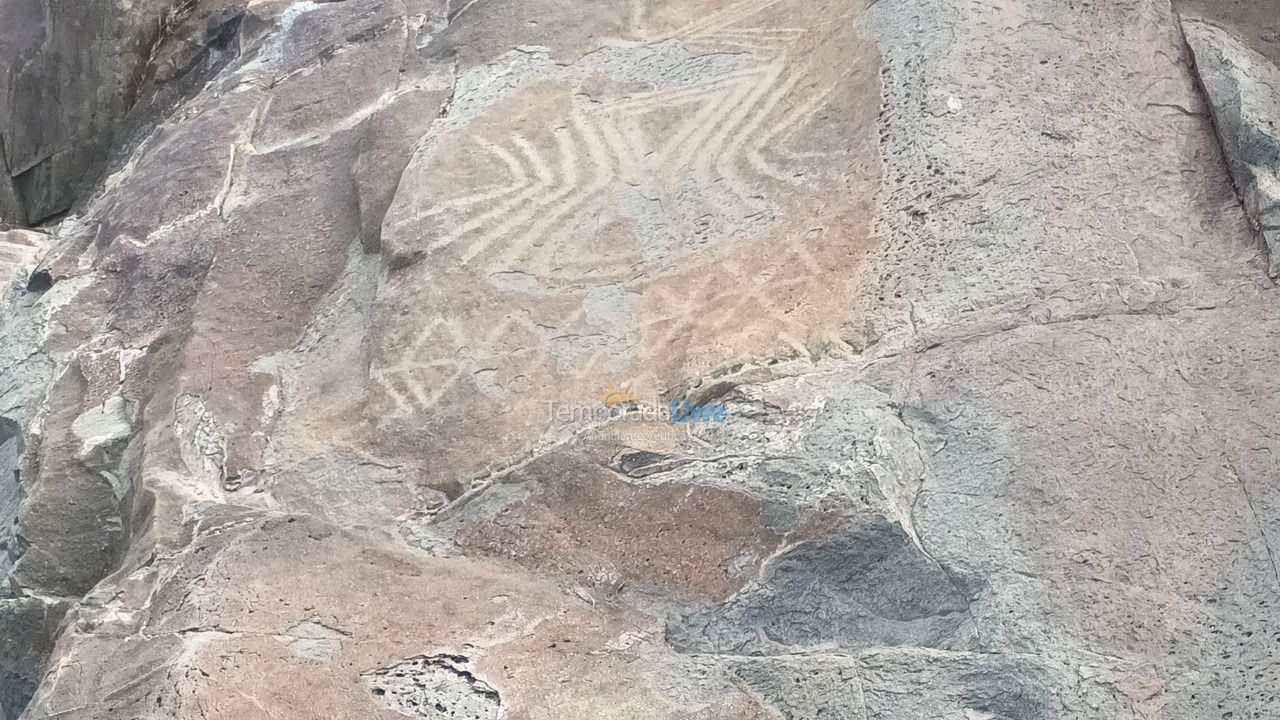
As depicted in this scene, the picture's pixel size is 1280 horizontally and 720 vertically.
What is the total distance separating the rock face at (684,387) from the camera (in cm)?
207

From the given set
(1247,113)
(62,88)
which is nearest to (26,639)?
(62,88)

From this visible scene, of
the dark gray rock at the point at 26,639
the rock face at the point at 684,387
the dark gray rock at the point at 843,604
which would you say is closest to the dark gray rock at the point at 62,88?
the rock face at the point at 684,387

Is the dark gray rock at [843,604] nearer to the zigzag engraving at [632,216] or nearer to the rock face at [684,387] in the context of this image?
the rock face at [684,387]

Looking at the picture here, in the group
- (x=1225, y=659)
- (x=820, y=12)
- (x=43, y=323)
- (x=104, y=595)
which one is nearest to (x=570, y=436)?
(x=104, y=595)

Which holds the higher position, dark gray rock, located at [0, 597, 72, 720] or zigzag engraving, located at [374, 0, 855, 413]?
zigzag engraving, located at [374, 0, 855, 413]

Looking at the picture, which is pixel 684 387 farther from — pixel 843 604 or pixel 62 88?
pixel 62 88

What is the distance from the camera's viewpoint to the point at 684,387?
2525 millimetres

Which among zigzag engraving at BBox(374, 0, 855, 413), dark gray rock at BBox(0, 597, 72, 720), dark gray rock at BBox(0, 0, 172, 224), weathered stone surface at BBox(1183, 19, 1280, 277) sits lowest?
dark gray rock at BBox(0, 597, 72, 720)

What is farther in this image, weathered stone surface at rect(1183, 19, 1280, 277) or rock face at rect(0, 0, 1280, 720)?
weathered stone surface at rect(1183, 19, 1280, 277)

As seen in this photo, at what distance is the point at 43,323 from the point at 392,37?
1.44m

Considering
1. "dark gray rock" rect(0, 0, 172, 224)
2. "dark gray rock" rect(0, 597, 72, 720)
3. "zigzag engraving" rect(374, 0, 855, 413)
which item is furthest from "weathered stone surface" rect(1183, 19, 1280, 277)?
"dark gray rock" rect(0, 0, 172, 224)

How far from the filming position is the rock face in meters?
2.07

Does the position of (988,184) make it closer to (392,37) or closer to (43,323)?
(392,37)

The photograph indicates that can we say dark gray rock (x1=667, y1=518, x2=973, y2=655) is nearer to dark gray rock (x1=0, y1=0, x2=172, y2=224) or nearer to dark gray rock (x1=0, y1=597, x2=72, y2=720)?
dark gray rock (x1=0, y1=597, x2=72, y2=720)
